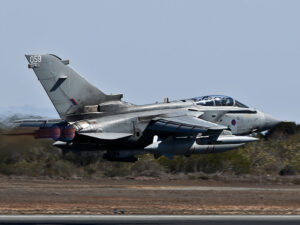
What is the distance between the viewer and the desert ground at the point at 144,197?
27112 millimetres

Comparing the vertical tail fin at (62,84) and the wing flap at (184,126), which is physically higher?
the vertical tail fin at (62,84)

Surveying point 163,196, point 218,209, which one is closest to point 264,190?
point 163,196

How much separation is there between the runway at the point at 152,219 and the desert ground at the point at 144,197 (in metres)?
1.80

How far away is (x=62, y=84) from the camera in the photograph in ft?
93.2

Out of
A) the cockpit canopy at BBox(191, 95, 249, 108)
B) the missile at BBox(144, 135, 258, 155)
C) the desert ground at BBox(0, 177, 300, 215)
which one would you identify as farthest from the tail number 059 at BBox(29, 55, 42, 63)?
the cockpit canopy at BBox(191, 95, 249, 108)

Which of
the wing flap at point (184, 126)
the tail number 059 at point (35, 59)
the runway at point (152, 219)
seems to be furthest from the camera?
the tail number 059 at point (35, 59)

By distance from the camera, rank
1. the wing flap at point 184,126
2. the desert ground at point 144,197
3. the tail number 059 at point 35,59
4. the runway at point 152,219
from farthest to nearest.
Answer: the tail number 059 at point 35,59 → the wing flap at point 184,126 → the desert ground at point 144,197 → the runway at point 152,219

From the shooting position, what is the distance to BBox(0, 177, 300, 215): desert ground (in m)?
27.1

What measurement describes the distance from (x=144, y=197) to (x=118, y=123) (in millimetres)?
4886

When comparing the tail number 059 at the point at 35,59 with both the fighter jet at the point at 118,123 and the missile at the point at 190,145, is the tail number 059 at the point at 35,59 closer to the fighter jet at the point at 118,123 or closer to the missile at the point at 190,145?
the fighter jet at the point at 118,123

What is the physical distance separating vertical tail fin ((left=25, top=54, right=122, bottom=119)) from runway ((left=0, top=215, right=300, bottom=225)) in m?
5.83

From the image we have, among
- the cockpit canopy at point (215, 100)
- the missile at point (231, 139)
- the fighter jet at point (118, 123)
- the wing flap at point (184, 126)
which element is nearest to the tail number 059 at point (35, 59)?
the fighter jet at point (118, 123)

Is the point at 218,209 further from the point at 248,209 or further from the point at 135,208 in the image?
the point at 135,208

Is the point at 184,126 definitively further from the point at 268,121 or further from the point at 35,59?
the point at 35,59
